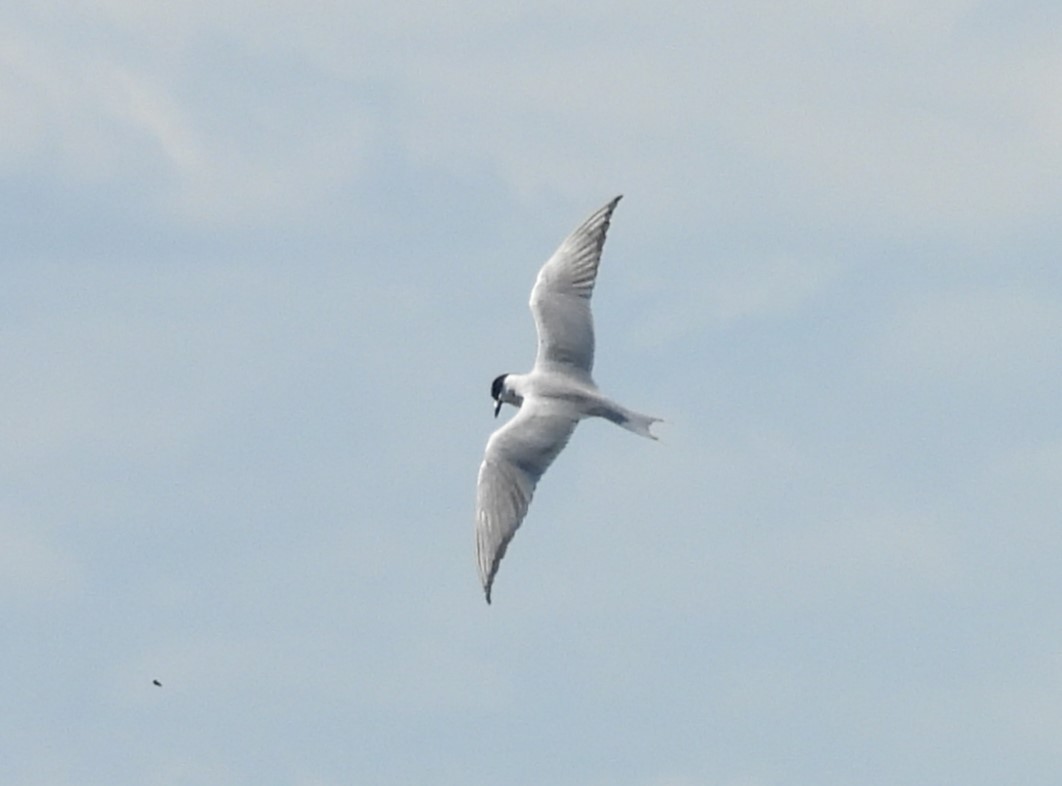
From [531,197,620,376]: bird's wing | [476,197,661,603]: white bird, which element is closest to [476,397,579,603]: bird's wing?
[476,197,661,603]: white bird

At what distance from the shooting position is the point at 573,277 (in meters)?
64.5

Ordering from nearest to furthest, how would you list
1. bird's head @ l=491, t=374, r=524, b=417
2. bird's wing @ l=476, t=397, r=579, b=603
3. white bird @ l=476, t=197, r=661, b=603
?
bird's wing @ l=476, t=397, r=579, b=603
white bird @ l=476, t=197, r=661, b=603
bird's head @ l=491, t=374, r=524, b=417

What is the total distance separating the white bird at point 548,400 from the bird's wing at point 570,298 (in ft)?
0.08

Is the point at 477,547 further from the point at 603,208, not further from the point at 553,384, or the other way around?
the point at 603,208

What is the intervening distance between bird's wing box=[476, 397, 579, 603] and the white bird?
0.07 ft

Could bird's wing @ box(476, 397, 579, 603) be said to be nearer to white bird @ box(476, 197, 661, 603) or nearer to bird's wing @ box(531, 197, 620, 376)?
white bird @ box(476, 197, 661, 603)

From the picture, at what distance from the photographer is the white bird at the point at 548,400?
188 feet

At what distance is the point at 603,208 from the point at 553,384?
5.34m

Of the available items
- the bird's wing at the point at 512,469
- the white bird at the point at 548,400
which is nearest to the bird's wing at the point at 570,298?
the white bird at the point at 548,400

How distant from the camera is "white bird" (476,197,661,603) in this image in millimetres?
57344

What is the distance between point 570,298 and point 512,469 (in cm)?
720

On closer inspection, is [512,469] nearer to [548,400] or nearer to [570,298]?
[548,400]

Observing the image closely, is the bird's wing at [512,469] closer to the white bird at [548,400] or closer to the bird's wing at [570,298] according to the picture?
the white bird at [548,400]

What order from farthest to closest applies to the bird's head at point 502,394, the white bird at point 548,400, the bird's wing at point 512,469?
the bird's head at point 502,394
the white bird at point 548,400
the bird's wing at point 512,469
